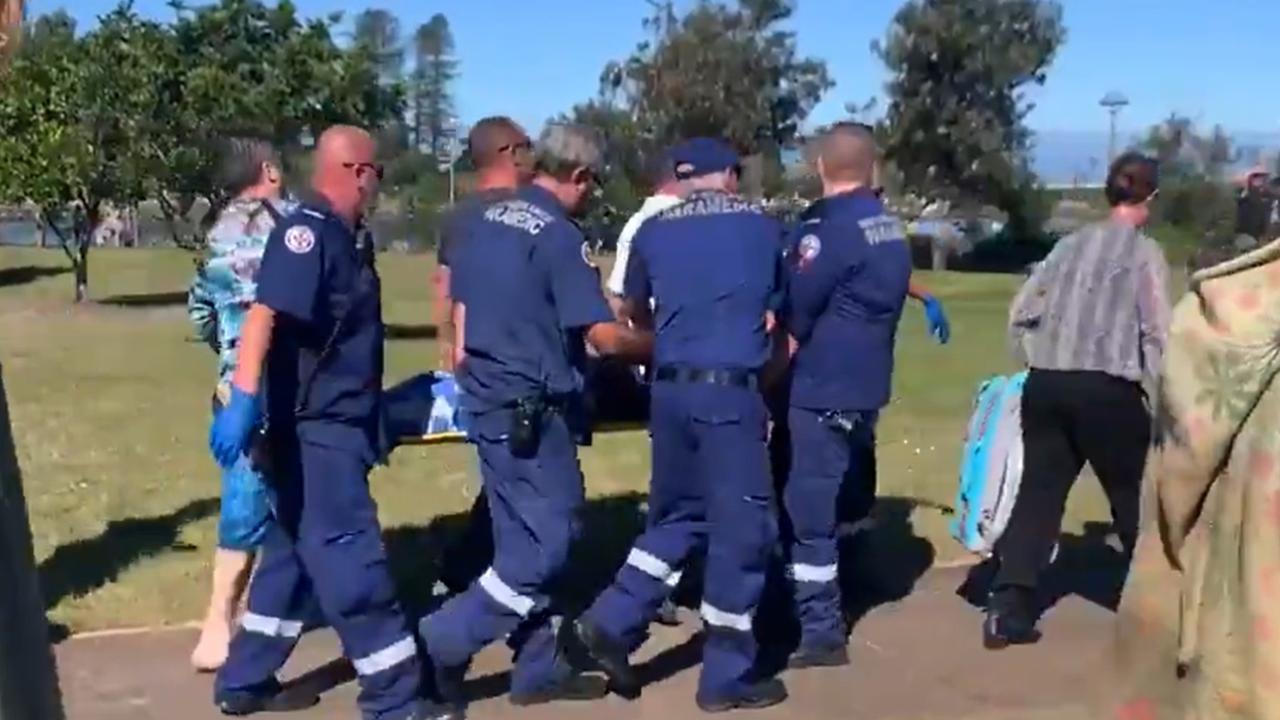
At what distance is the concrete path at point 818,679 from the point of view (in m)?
6.45

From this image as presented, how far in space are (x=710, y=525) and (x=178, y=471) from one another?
579 cm

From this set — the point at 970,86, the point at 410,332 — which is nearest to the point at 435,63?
the point at 970,86

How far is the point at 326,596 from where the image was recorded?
19.4 ft

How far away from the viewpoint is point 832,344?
22.8 feet

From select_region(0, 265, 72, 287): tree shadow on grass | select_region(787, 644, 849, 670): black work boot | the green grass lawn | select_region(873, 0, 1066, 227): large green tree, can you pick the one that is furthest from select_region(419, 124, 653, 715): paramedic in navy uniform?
select_region(873, 0, 1066, 227): large green tree

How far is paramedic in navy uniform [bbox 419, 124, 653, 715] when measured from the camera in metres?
6.14

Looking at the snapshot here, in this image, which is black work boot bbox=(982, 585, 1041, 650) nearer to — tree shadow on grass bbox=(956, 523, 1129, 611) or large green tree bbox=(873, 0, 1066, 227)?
tree shadow on grass bbox=(956, 523, 1129, 611)

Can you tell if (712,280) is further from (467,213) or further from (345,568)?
(345,568)

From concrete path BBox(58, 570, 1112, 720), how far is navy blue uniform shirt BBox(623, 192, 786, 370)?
1.24 meters

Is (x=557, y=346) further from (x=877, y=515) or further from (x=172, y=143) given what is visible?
(x=172, y=143)

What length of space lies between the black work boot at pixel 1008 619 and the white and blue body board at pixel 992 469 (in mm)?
322

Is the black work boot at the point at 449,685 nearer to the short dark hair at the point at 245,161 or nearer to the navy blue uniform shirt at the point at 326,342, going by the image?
the navy blue uniform shirt at the point at 326,342

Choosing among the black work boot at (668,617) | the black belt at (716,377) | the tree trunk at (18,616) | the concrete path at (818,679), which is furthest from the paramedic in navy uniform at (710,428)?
the tree trunk at (18,616)

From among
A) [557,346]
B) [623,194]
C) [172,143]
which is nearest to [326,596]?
[557,346]
